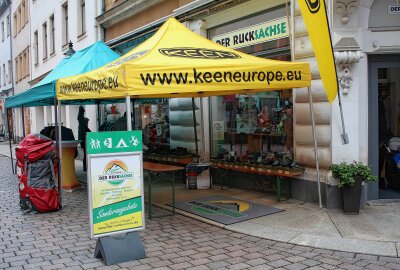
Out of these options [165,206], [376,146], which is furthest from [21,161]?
[376,146]

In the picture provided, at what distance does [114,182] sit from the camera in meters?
4.96

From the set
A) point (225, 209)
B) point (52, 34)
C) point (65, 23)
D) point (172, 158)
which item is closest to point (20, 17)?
point (52, 34)

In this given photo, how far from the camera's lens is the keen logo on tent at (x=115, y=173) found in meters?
4.91

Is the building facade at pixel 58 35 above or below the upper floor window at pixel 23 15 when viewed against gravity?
below

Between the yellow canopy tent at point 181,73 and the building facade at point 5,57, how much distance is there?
31.0 metres

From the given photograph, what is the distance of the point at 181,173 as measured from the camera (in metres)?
10.3

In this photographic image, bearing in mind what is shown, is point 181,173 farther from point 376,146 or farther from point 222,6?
point 376,146

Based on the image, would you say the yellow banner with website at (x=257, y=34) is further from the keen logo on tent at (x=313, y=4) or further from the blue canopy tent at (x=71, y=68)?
the blue canopy tent at (x=71, y=68)

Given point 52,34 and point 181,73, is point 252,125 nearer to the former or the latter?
point 181,73

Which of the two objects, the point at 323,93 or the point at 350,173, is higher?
the point at 323,93

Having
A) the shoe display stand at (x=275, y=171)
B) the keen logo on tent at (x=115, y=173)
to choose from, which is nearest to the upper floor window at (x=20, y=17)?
the shoe display stand at (x=275, y=171)

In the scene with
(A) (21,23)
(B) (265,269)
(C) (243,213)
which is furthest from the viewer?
(A) (21,23)

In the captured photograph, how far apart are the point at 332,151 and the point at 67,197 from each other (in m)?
5.33

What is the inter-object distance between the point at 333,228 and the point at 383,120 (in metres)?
2.60
